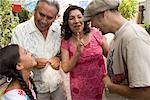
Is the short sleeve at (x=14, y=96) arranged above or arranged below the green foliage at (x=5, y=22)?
below

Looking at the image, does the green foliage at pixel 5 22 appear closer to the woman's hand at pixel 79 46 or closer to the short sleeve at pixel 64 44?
the short sleeve at pixel 64 44

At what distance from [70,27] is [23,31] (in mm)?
418

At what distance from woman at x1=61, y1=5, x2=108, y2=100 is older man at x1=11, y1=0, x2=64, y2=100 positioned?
0.10 metres

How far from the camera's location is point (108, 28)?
1784 mm

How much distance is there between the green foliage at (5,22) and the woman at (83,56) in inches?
68.8

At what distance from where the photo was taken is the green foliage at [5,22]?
421cm

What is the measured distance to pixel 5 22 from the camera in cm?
440

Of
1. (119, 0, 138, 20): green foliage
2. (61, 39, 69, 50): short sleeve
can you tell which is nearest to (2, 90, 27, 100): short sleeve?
(61, 39, 69, 50): short sleeve

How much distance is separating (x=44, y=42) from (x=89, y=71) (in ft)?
1.57

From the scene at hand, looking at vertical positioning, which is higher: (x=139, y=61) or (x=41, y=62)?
(x=139, y=61)

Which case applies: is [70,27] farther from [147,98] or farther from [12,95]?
[147,98]

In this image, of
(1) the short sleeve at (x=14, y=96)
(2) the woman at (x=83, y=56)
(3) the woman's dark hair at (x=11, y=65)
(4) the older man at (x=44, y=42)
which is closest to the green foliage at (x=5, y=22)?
(4) the older man at (x=44, y=42)

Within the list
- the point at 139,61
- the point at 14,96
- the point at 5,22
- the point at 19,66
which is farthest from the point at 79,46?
the point at 5,22

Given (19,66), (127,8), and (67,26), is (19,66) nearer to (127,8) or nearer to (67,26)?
(67,26)
